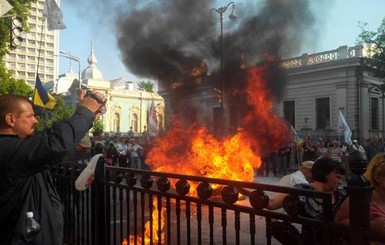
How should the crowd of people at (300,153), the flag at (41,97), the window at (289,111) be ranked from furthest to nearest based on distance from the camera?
1. the window at (289,111)
2. the crowd of people at (300,153)
3. the flag at (41,97)

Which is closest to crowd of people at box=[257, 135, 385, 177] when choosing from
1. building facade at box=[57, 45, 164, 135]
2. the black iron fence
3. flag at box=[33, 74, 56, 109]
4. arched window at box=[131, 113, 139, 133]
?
flag at box=[33, 74, 56, 109]

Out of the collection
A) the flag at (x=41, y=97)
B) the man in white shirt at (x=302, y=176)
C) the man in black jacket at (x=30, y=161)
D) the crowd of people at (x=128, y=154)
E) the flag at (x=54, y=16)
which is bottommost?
the crowd of people at (x=128, y=154)

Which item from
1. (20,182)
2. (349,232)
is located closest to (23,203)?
(20,182)

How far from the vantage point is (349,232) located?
1745 mm

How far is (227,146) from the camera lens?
32.9ft

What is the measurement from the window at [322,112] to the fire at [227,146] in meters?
16.3

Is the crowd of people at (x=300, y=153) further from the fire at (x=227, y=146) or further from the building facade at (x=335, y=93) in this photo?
the building facade at (x=335, y=93)

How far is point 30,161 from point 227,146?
27.1 ft

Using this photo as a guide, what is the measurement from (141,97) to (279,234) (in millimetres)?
68159

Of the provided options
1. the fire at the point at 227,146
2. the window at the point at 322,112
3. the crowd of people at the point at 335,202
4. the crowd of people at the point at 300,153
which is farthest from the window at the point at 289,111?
the crowd of people at the point at 335,202

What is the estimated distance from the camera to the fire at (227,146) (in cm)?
937

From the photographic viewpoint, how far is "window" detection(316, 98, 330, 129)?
30398 mm

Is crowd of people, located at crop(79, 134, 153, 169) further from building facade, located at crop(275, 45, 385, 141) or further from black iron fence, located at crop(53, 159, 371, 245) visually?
building facade, located at crop(275, 45, 385, 141)

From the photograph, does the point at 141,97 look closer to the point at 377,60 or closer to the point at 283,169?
the point at 377,60
